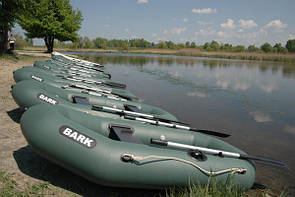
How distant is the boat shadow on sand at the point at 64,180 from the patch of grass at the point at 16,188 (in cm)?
16

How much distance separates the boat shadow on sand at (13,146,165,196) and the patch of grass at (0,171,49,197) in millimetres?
162

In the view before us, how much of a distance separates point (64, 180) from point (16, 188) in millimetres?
512

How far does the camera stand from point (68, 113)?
2990 millimetres

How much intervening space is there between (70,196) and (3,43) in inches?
537

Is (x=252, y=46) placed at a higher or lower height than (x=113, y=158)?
higher

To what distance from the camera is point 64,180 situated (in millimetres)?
2719

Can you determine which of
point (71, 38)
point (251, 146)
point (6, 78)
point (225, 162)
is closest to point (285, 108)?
point (251, 146)


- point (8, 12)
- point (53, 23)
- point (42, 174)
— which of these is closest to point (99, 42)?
point (53, 23)

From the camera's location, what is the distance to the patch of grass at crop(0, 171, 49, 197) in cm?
226

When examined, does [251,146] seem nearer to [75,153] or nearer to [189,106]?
[189,106]

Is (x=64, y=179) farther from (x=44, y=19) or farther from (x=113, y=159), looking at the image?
(x=44, y=19)

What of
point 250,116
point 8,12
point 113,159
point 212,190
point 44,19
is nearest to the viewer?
point 113,159

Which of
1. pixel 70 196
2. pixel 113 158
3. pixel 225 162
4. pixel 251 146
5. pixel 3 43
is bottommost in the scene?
pixel 251 146

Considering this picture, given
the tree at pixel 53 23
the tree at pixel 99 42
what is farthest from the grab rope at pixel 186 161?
the tree at pixel 99 42
